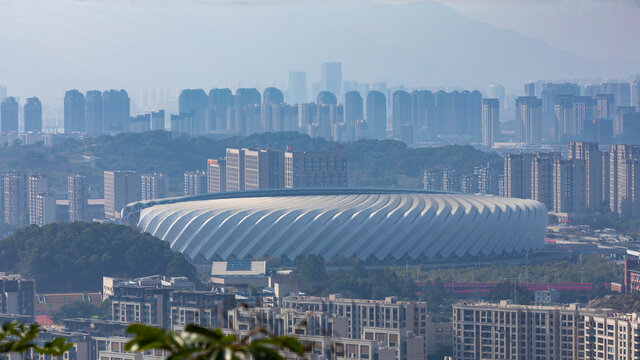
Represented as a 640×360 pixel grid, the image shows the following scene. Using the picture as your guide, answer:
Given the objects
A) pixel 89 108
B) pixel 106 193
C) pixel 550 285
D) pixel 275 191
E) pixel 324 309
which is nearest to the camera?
pixel 324 309

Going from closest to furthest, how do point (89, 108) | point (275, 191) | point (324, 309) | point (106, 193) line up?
1. point (324, 309)
2. point (275, 191)
3. point (106, 193)
4. point (89, 108)

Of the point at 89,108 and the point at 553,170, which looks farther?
the point at 89,108

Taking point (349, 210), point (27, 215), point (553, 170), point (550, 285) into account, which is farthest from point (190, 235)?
point (553, 170)

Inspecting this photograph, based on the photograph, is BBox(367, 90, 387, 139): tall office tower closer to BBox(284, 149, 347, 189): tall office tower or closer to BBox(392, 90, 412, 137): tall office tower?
BBox(392, 90, 412, 137): tall office tower

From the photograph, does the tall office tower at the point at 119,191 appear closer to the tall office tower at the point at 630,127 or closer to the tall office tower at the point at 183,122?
the tall office tower at the point at 630,127

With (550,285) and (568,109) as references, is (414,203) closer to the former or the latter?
(550,285)

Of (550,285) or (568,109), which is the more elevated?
(568,109)

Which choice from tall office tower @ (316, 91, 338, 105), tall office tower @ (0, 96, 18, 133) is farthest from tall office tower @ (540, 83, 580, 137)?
tall office tower @ (0, 96, 18, 133)

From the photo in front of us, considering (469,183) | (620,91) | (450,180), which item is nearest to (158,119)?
(450,180)
